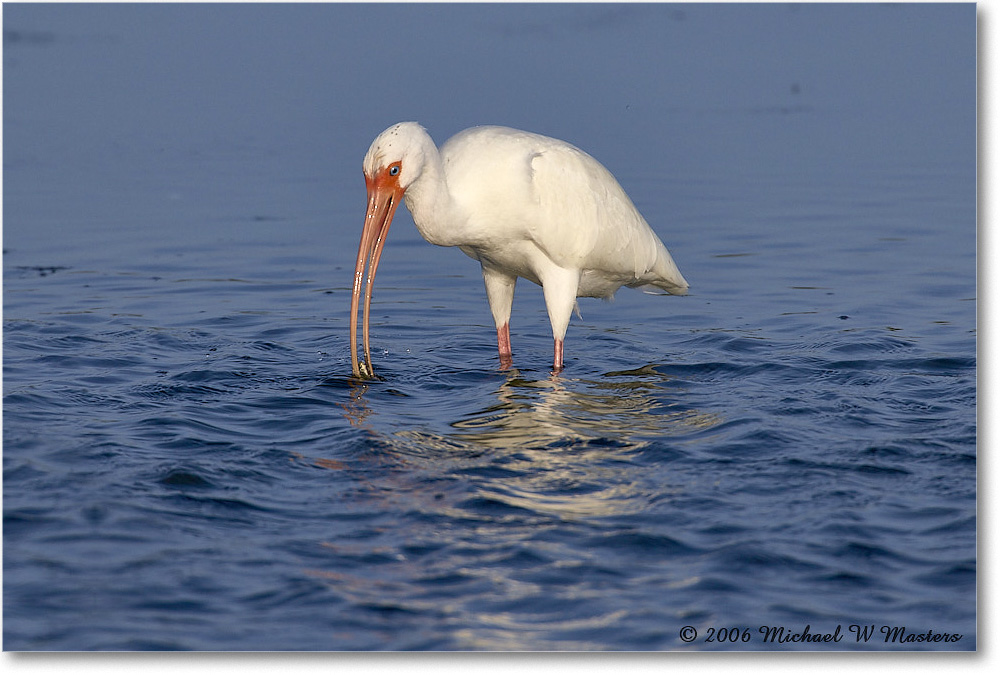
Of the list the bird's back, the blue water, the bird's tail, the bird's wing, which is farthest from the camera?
the bird's tail

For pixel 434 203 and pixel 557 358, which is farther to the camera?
pixel 557 358

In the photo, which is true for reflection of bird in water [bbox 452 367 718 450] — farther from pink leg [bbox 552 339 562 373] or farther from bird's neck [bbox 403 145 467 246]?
bird's neck [bbox 403 145 467 246]

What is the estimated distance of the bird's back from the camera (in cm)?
745

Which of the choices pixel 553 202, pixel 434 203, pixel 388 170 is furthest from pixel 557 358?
pixel 388 170

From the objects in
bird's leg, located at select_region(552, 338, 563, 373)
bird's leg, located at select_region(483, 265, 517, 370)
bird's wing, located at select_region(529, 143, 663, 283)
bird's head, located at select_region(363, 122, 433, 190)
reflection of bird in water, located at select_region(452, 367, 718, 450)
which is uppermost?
bird's head, located at select_region(363, 122, 433, 190)

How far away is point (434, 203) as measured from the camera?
7211 mm

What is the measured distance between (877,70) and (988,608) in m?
10.3

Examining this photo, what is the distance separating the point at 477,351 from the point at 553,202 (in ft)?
5.18

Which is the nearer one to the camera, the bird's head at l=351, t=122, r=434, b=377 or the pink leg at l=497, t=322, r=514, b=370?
the bird's head at l=351, t=122, r=434, b=377

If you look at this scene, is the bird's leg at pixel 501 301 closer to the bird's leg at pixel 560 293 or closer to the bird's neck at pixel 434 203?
the bird's leg at pixel 560 293

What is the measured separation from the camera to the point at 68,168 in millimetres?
15039

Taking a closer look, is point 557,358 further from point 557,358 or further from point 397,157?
point 397,157

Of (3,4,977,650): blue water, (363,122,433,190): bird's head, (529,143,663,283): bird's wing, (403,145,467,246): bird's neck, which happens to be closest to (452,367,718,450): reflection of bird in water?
(3,4,977,650): blue water

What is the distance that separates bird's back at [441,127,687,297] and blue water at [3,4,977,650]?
748 mm
